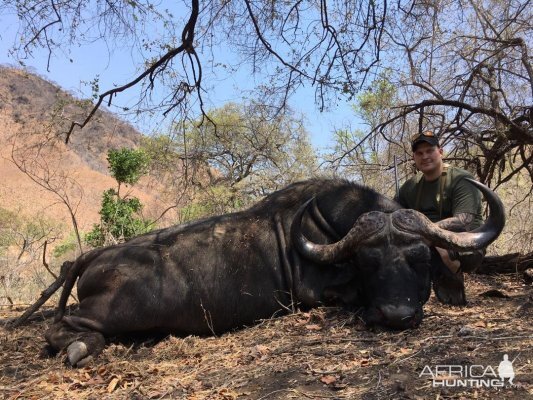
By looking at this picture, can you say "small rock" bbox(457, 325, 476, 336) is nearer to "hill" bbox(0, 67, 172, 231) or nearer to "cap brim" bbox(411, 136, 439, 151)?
"cap brim" bbox(411, 136, 439, 151)

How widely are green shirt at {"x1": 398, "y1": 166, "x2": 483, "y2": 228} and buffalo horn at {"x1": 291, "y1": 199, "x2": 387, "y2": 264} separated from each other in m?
1.24

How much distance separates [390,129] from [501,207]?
504 centimetres

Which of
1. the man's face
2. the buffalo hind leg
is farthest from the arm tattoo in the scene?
the buffalo hind leg

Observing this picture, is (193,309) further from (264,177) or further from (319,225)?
(264,177)

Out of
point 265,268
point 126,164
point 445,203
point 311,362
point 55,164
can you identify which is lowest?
point 311,362

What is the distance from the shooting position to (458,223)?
213 inches

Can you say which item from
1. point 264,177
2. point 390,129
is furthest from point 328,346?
→ point 264,177

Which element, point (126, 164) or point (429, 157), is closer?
point (429, 157)

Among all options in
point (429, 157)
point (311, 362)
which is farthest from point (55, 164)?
point (311, 362)

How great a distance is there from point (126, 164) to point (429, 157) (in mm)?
9330

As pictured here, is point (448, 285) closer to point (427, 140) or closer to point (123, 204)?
point (427, 140)

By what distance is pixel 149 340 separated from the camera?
5.21m

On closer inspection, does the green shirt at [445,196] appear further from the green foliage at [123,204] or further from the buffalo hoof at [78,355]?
the green foliage at [123,204]

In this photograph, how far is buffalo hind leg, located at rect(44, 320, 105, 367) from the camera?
455 cm
